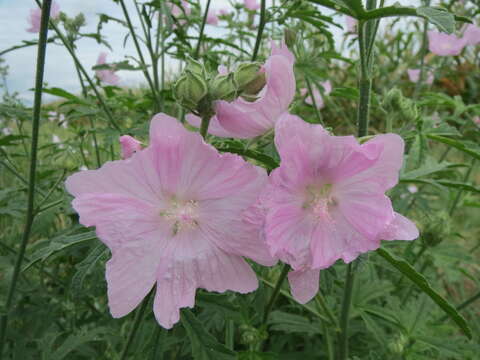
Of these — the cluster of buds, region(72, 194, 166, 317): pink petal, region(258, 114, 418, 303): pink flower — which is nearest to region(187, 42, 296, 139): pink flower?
the cluster of buds

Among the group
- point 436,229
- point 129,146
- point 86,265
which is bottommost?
point 436,229

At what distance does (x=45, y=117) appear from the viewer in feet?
6.83

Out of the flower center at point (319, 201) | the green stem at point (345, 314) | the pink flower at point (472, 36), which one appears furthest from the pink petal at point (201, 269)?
the pink flower at point (472, 36)

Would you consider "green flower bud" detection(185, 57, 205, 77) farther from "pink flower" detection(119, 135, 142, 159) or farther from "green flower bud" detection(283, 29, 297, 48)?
"green flower bud" detection(283, 29, 297, 48)

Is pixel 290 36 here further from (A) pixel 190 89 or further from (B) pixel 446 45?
(B) pixel 446 45

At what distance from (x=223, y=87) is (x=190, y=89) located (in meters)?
0.06

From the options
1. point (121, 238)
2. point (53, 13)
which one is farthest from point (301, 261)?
point (53, 13)

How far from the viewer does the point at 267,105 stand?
984mm

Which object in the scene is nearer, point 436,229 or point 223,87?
point 223,87

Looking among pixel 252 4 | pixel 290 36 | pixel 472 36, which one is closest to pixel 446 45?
pixel 472 36

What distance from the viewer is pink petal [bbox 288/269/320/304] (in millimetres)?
895

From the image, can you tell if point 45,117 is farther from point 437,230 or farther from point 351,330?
point 437,230

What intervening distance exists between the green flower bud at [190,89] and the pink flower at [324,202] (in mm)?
160

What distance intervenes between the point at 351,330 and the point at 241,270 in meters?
1.15
